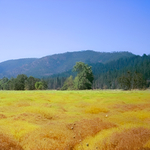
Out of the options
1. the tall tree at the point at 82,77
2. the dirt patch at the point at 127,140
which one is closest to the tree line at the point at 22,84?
the tall tree at the point at 82,77

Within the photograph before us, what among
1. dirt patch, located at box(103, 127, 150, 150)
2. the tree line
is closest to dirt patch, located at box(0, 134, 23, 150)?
dirt patch, located at box(103, 127, 150, 150)

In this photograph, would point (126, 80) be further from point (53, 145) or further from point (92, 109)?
point (53, 145)

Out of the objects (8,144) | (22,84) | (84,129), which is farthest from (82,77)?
(8,144)

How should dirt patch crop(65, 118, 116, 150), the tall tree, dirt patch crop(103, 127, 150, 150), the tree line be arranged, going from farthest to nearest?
1. the tree line
2. the tall tree
3. dirt patch crop(65, 118, 116, 150)
4. dirt patch crop(103, 127, 150, 150)

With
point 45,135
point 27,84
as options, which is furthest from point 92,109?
point 27,84

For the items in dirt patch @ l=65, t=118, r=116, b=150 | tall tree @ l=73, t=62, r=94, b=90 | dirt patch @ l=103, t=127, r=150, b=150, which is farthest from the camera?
tall tree @ l=73, t=62, r=94, b=90

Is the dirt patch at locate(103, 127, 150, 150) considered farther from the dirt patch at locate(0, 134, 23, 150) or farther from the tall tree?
the tall tree

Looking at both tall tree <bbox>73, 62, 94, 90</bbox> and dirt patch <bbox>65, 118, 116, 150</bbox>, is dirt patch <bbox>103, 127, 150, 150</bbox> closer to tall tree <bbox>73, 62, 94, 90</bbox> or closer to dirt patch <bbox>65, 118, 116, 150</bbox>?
dirt patch <bbox>65, 118, 116, 150</bbox>

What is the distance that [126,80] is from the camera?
327 ft

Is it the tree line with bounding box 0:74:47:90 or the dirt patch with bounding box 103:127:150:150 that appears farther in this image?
the tree line with bounding box 0:74:47:90

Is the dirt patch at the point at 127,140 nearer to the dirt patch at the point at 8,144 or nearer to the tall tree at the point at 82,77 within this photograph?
the dirt patch at the point at 8,144

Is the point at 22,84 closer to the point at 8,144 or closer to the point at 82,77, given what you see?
the point at 82,77

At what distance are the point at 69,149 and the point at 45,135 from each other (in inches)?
58.1

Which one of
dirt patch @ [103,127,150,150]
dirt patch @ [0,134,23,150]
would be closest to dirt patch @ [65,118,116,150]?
dirt patch @ [103,127,150,150]
